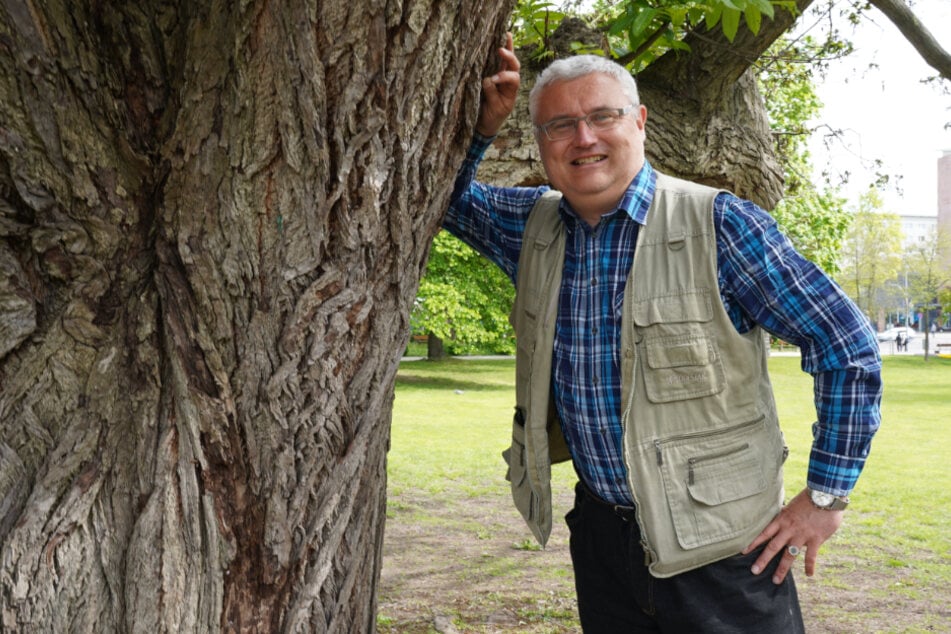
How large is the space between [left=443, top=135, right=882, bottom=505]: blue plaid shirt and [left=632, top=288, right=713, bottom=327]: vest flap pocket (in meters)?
0.09

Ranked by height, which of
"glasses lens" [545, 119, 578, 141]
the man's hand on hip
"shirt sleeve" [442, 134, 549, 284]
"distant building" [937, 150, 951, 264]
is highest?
"distant building" [937, 150, 951, 264]

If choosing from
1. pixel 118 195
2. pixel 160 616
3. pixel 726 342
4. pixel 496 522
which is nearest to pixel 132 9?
pixel 118 195

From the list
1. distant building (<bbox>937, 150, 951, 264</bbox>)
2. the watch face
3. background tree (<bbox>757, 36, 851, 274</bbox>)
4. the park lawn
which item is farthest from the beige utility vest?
distant building (<bbox>937, 150, 951, 264</bbox>)

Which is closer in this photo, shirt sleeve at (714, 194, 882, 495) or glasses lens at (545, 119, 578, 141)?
shirt sleeve at (714, 194, 882, 495)

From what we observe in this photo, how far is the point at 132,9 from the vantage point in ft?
7.87

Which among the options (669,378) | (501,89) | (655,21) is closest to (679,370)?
(669,378)

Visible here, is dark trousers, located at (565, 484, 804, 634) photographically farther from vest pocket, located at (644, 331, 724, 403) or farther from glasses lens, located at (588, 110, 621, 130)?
glasses lens, located at (588, 110, 621, 130)

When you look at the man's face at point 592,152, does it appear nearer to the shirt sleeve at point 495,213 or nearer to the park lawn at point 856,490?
the shirt sleeve at point 495,213

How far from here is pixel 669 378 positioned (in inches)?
104

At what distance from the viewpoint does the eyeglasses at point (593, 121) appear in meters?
2.85

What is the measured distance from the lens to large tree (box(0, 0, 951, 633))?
7.37 feet

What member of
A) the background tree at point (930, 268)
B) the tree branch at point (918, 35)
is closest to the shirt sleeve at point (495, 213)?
the tree branch at point (918, 35)

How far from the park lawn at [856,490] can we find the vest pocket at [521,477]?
2495 millimetres

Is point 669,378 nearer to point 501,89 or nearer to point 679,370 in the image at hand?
point 679,370
